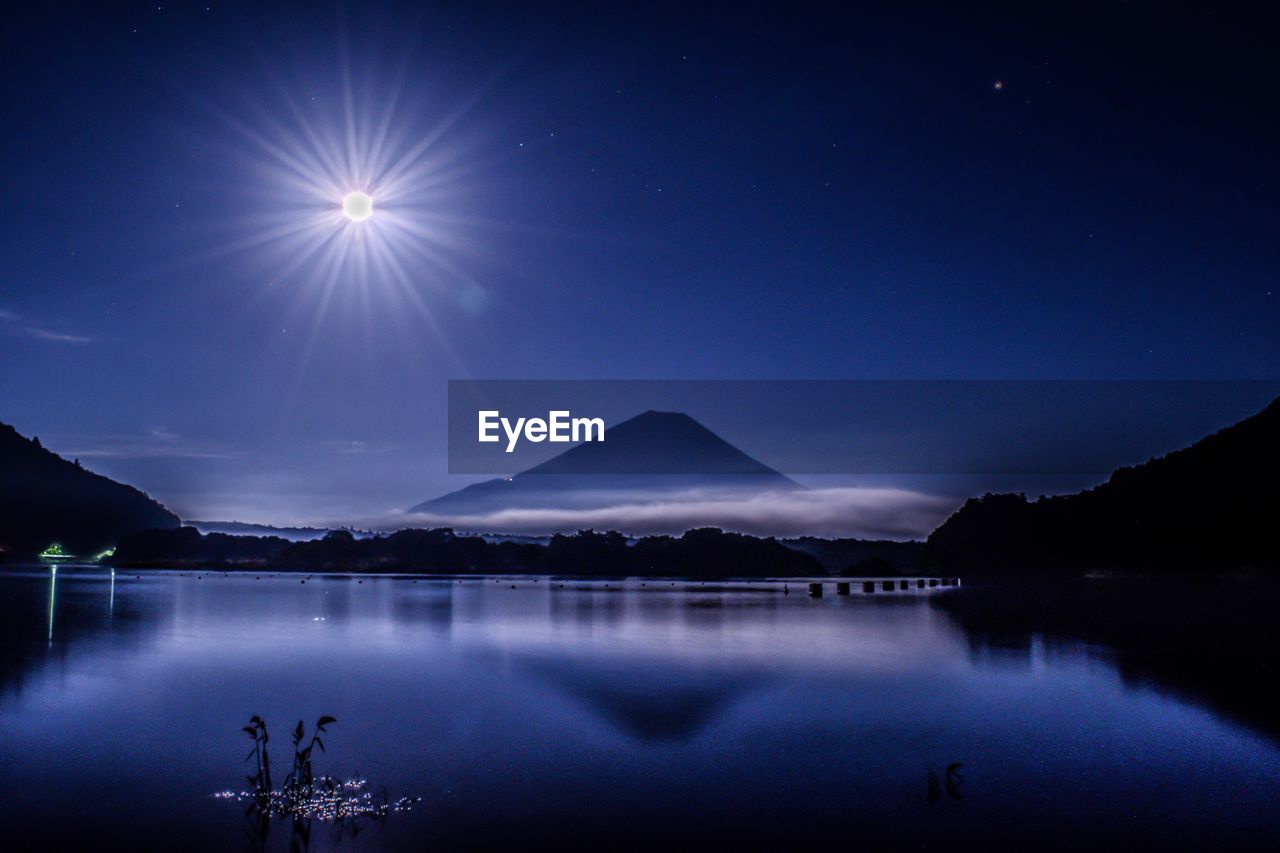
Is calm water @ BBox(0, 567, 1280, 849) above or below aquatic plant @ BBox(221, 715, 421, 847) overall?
below

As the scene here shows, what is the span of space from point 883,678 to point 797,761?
1784cm

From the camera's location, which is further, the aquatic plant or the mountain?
the mountain

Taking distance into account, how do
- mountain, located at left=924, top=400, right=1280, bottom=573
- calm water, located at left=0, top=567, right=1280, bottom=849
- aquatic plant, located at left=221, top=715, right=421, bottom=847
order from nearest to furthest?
aquatic plant, located at left=221, top=715, right=421, bottom=847 → calm water, located at left=0, top=567, right=1280, bottom=849 → mountain, located at left=924, top=400, right=1280, bottom=573

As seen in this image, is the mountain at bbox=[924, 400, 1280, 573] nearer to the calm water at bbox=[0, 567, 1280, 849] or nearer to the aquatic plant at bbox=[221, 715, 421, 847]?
the calm water at bbox=[0, 567, 1280, 849]

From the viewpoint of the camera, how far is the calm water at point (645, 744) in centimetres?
1519

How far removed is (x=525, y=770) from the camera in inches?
771

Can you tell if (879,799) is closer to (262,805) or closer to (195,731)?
(262,805)

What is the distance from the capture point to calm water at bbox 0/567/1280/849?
15.2 meters

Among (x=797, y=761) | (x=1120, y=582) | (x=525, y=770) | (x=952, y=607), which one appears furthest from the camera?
(x=1120, y=582)

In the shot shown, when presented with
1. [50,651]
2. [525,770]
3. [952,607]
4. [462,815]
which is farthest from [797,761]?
[952,607]

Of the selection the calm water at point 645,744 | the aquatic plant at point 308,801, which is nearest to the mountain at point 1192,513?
the calm water at point 645,744

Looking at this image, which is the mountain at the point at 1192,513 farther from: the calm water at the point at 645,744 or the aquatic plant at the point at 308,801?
the aquatic plant at the point at 308,801

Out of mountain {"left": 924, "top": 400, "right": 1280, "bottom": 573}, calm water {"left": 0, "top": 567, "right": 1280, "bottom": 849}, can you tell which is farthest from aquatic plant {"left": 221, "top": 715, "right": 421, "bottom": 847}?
mountain {"left": 924, "top": 400, "right": 1280, "bottom": 573}

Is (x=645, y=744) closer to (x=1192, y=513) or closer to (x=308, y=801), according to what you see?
(x=308, y=801)
